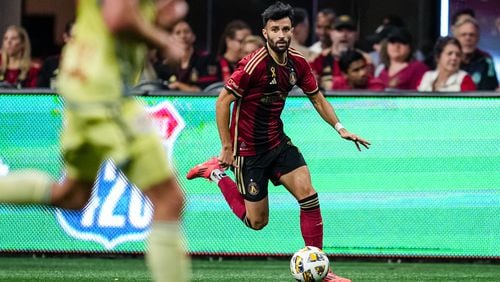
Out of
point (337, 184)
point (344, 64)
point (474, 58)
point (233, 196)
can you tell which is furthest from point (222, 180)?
point (474, 58)

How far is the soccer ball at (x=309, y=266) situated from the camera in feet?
31.6

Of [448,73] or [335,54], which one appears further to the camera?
[335,54]

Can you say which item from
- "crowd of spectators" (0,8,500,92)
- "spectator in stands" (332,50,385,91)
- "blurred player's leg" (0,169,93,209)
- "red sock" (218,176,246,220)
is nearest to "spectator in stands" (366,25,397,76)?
"crowd of spectators" (0,8,500,92)

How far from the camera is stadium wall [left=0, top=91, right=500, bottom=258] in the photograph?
39.7 ft

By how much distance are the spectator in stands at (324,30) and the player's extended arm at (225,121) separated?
4186mm

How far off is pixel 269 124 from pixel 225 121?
1.22 ft

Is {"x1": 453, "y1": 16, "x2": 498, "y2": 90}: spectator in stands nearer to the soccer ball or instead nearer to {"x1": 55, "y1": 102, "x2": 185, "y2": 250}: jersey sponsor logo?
{"x1": 55, "y1": 102, "x2": 185, "y2": 250}: jersey sponsor logo

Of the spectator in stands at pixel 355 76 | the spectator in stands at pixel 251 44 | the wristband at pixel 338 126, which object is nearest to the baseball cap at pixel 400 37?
the spectator in stands at pixel 355 76

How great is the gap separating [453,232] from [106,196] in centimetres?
312

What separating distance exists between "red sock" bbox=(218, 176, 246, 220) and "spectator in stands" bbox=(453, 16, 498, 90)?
325 cm

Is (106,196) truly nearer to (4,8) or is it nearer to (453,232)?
(453,232)

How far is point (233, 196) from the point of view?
10.9m

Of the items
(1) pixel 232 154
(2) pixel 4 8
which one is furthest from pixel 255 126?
(2) pixel 4 8

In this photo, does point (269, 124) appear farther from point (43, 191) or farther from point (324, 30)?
point (324, 30)
